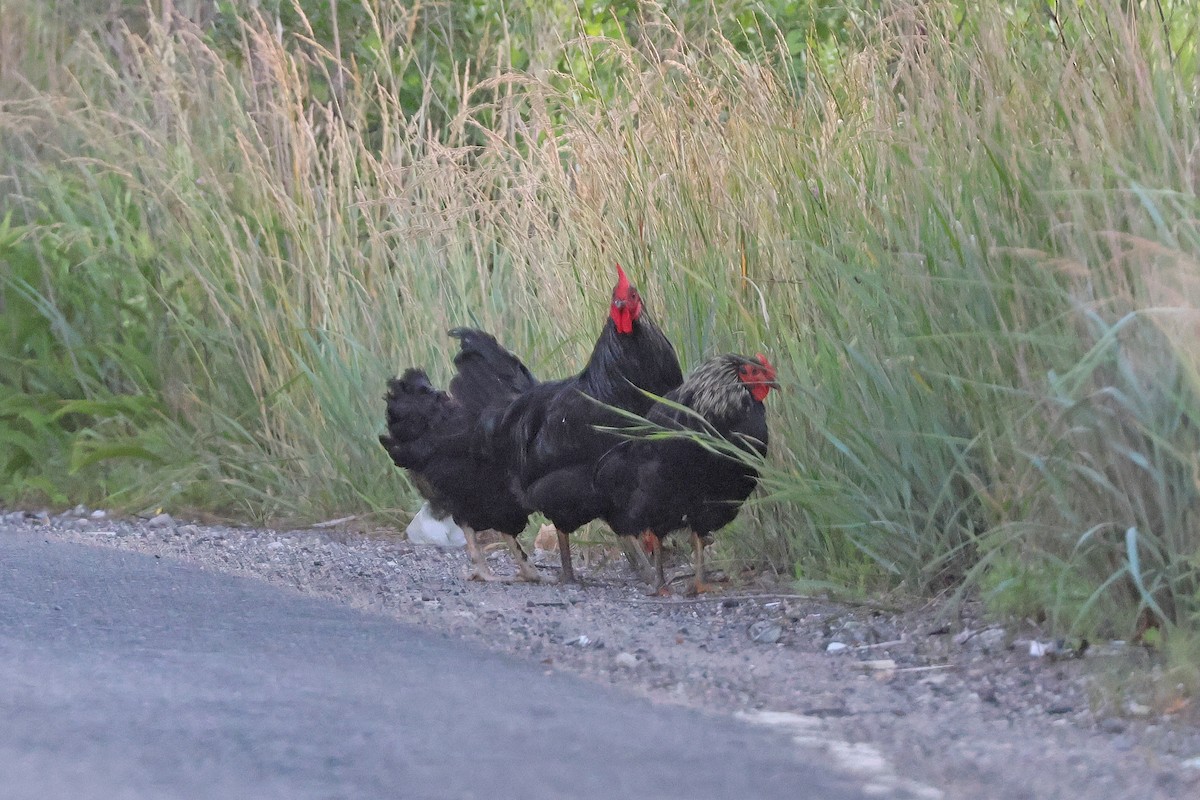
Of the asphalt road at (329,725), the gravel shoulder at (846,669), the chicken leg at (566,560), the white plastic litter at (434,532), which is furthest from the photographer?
the white plastic litter at (434,532)

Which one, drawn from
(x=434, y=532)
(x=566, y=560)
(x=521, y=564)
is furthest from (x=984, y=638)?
(x=434, y=532)

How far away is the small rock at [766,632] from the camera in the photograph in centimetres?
531

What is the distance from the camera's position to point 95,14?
12.6 metres

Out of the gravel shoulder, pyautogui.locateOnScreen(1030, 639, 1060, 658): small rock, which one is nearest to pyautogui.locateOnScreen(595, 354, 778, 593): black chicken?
the gravel shoulder

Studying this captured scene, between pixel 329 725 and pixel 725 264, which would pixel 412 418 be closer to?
pixel 725 264

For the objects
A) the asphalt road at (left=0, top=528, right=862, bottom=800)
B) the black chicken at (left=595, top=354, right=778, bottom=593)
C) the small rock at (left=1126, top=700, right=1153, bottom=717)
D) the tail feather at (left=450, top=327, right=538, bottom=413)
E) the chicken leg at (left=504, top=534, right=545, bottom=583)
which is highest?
the tail feather at (left=450, top=327, right=538, bottom=413)

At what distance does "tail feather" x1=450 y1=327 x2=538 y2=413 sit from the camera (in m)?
7.24

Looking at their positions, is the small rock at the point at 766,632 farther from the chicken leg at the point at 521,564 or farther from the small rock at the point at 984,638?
the chicken leg at the point at 521,564

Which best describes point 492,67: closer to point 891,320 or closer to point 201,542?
point 201,542

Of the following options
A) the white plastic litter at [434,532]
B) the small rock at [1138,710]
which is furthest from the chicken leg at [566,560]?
the small rock at [1138,710]

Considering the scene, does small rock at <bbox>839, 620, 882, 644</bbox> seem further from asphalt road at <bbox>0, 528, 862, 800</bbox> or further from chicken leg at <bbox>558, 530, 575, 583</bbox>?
chicken leg at <bbox>558, 530, 575, 583</bbox>

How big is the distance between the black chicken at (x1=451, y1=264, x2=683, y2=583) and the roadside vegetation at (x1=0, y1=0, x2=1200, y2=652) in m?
0.29

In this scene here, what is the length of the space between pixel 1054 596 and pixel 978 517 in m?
0.92

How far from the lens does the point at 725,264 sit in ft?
21.8
